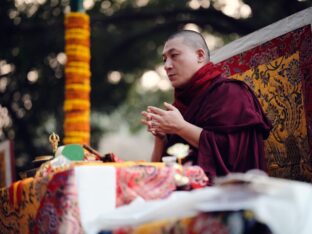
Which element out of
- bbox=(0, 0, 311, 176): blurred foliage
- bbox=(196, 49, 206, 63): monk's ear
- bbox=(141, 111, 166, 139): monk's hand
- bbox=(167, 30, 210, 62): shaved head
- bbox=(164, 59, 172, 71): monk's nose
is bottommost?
bbox=(141, 111, 166, 139): monk's hand

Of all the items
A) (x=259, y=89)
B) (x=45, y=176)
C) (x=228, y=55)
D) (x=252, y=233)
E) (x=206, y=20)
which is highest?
(x=206, y=20)

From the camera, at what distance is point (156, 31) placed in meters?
10.7

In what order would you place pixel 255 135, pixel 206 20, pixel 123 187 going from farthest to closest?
Answer: pixel 206 20
pixel 255 135
pixel 123 187

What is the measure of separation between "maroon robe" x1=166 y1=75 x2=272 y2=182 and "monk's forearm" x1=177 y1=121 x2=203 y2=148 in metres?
0.02

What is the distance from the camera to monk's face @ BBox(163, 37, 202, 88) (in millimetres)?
2916

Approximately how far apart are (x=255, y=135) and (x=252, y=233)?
125cm

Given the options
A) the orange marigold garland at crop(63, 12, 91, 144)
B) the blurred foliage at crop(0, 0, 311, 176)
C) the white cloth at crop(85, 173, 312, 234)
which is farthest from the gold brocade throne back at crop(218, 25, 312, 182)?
the blurred foliage at crop(0, 0, 311, 176)

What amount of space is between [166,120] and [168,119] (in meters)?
0.01

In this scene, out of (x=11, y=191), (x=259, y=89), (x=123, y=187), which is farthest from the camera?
(x=259, y=89)

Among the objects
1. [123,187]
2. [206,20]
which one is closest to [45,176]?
[123,187]

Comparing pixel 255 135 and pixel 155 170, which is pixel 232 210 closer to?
pixel 155 170

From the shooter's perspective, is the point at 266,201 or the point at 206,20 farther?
the point at 206,20

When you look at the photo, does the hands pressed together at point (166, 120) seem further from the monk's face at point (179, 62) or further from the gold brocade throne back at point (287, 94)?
the gold brocade throne back at point (287, 94)

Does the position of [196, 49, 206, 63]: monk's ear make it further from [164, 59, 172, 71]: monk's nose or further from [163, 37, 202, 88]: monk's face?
[164, 59, 172, 71]: monk's nose
